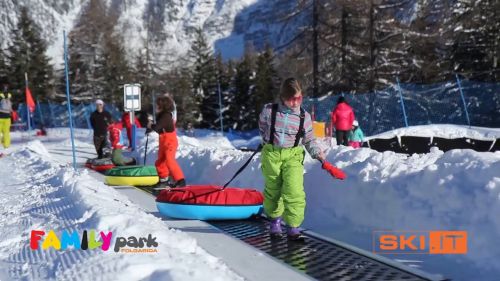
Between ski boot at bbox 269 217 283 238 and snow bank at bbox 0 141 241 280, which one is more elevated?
snow bank at bbox 0 141 241 280

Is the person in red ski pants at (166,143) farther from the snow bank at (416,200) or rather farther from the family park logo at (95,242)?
the family park logo at (95,242)

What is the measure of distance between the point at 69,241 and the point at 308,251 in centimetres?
223

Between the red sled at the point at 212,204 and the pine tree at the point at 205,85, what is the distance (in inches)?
1710

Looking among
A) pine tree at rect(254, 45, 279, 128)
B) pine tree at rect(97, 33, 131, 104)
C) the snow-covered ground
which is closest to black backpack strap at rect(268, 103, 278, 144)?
the snow-covered ground

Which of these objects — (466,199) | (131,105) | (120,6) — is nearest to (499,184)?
(466,199)

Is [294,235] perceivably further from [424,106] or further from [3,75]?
[3,75]

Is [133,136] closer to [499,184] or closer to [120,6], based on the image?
[499,184]

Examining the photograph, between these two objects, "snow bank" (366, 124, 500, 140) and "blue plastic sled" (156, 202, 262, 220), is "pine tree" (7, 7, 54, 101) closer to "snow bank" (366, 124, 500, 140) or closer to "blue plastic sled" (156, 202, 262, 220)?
"snow bank" (366, 124, 500, 140)

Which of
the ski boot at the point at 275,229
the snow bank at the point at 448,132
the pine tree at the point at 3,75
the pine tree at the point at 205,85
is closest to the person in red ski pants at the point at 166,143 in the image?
the ski boot at the point at 275,229

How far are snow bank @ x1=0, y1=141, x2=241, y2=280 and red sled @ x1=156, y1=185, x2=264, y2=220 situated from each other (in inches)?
32.8

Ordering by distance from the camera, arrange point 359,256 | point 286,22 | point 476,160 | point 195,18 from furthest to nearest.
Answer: point 195,18
point 286,22
point 476,160
point 359,256

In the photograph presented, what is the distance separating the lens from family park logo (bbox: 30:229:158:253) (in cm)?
416

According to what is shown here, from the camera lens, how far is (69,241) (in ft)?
14.9

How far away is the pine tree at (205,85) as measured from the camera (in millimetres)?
50562
